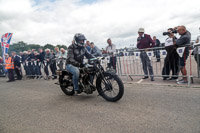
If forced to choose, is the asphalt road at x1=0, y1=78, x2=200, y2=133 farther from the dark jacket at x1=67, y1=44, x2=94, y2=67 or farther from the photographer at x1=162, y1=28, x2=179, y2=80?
the photographer at x1=162, y1=28, x2=179, y2=80

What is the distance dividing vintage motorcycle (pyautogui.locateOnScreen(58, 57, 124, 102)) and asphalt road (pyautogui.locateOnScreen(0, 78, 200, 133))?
0.26 meters

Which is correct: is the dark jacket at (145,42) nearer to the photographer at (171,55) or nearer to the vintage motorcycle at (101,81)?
the photographer at (171,55)

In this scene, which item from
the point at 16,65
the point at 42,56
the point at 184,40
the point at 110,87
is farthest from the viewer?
the point at 16,65

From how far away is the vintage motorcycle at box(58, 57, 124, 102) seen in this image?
361 centimetres

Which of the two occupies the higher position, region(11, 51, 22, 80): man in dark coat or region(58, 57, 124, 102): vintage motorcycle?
region(11, 51, 22, 80): man in dark coat

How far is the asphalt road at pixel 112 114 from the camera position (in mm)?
2521

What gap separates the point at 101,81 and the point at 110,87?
31 centimetres

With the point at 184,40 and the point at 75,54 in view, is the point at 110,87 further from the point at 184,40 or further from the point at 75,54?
the point at 184,40

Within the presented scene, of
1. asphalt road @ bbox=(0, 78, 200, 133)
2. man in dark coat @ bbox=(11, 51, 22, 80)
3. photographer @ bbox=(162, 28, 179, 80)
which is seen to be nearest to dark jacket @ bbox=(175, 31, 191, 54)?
photographer @ bbox=(162, 28, 179, 80)

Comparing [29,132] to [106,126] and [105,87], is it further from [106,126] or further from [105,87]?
[105,87]

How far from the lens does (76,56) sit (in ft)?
14.2

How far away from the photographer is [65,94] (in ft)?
16.5

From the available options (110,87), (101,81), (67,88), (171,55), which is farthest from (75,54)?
(171,55)

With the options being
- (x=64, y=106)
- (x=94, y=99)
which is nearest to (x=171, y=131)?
(x=94, y=99)
